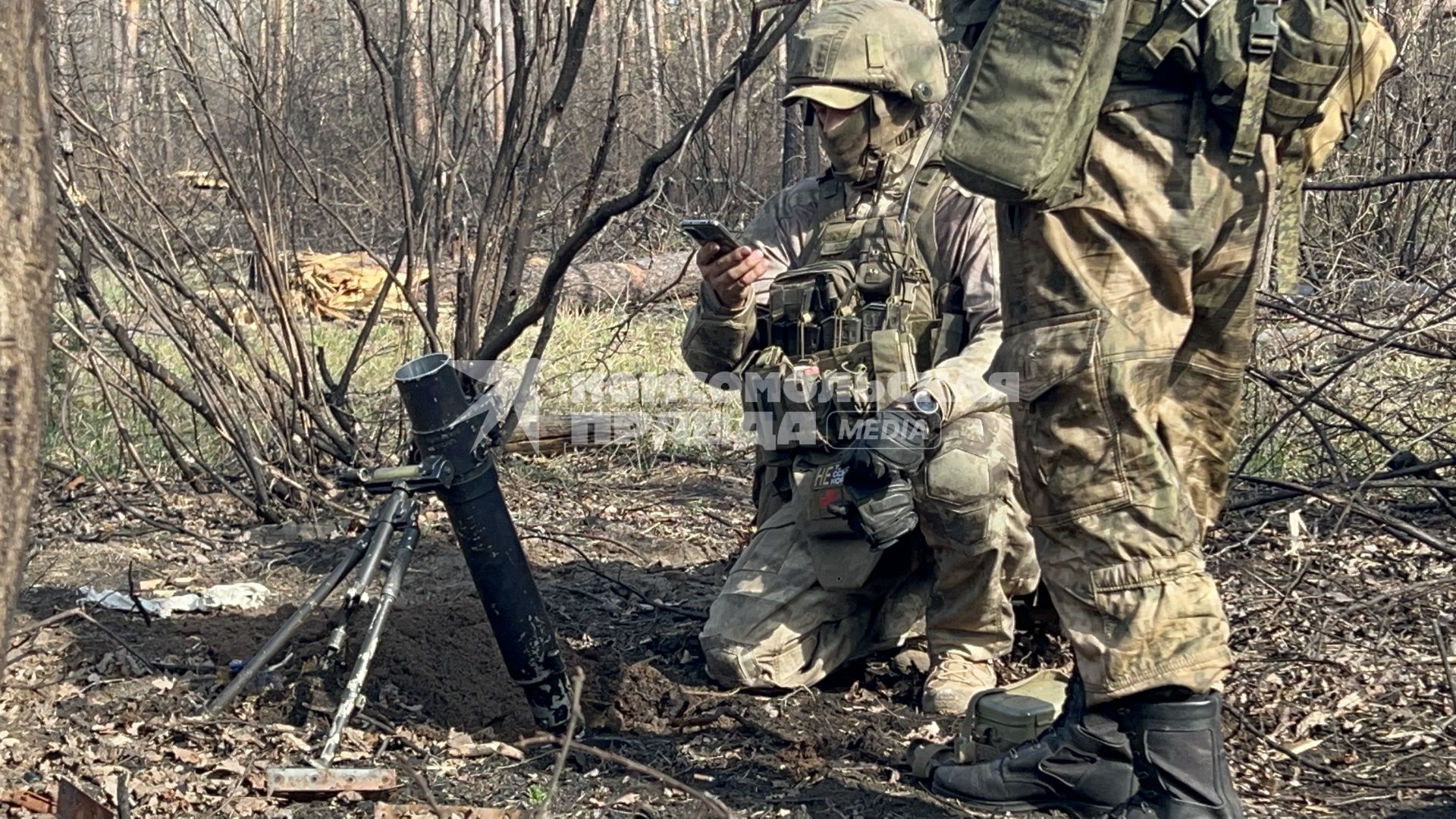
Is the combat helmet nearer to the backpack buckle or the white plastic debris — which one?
the backpack buckle

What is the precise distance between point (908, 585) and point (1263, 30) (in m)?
1.98

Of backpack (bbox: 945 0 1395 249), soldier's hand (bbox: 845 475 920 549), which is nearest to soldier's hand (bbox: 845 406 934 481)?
soldier's hand (bbox: 845 475 920 549)

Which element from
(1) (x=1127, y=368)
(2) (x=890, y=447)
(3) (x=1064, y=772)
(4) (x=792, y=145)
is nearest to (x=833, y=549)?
(2) (x=890, y=447)

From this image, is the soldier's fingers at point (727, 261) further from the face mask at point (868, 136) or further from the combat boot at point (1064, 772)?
the combat boot at point (1064, 772)

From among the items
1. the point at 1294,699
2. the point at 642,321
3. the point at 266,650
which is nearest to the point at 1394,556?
the point at 1294,699

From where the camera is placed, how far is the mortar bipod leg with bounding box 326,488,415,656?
113 inches

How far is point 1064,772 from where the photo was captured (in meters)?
2.66

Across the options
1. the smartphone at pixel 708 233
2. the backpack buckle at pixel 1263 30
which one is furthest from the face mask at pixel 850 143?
the backpack buckle at pixel 1263 30

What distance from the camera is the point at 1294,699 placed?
3453 mm

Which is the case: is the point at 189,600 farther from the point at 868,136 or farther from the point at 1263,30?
the point at 1263,30

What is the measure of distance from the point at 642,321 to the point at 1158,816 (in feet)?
20.9

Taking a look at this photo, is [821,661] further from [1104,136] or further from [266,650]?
[1104,136]

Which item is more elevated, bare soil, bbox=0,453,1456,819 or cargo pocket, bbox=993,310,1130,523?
cargo pocket, bbox=993,310,1130,523

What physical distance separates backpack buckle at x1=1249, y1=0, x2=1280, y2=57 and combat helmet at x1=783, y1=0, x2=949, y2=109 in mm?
1540
